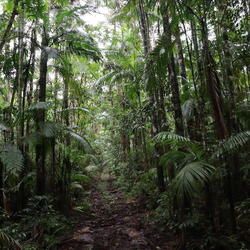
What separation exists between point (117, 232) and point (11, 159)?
2.52 meters

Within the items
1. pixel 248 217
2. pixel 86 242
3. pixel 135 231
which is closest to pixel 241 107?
pixel 248 217

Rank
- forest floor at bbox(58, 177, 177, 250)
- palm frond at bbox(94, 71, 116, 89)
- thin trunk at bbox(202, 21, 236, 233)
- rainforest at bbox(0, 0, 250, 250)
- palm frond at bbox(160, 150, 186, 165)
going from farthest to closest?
palm frond at bbox(94, 71, 116, 89) → forest floor at bbox(58, 177, 177, 250) → palm frond at bbox(160, 150, 186, 165) → rainforest at bbox(0, 0, 250, 250) → thin trunk at bbox(202, 21, 236, 233)

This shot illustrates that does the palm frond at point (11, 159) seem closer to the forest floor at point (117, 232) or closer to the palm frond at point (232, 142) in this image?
the forest floor at point (117, 232)

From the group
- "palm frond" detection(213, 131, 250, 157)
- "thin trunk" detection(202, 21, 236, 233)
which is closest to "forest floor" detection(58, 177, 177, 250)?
"thin trunk" detection(202, 21, 236, 233)

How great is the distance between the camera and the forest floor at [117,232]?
4.04 meters

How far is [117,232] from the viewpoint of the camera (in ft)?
15.3

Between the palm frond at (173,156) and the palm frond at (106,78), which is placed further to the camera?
the palm frond at (106,78)

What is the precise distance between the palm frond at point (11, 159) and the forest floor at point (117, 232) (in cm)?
164

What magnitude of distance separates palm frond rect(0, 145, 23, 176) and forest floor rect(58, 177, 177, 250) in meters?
1.64

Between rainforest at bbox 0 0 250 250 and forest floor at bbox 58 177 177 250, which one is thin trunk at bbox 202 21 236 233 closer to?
rainforest at bbox 0 0 250 250

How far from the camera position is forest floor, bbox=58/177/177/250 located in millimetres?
4035

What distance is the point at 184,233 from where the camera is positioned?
3678 millimetres

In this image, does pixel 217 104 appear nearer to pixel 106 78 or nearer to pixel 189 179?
pixel 189 179

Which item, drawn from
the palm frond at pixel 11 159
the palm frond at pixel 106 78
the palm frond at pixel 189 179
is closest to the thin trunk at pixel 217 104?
the palm frond at pixel 189 179
